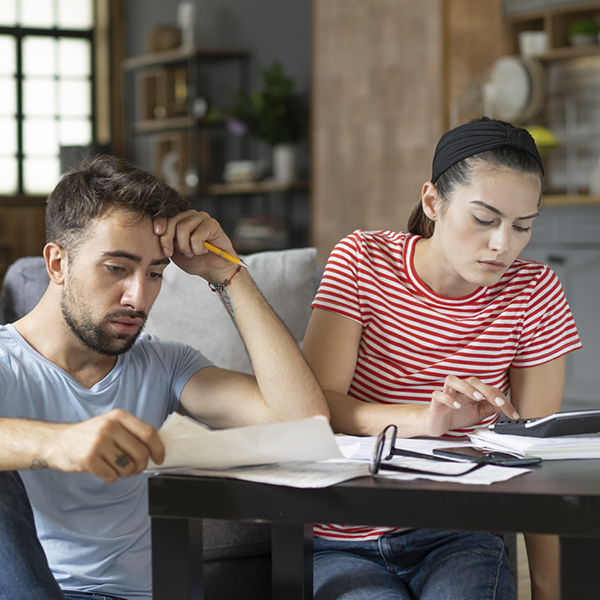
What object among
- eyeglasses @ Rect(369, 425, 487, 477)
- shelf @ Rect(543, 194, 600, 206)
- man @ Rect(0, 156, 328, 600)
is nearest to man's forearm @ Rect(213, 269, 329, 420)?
man @ Rect(0, 156, 328, 600)

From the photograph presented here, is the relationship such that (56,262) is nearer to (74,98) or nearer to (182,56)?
(182,56)

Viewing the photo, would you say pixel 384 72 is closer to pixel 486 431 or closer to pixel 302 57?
pixel 302 57

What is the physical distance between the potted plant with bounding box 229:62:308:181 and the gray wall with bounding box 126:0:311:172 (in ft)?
0.43

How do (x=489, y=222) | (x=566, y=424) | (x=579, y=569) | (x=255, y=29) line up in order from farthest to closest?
1. (x=255, y=29)
2. (x=489, y=222)
3. (x=566, y=424)
4. (x=579, y=569)

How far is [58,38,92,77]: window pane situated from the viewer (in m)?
7.15

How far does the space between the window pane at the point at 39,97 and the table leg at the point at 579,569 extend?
275 inches

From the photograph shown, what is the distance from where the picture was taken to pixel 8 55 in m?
6.91

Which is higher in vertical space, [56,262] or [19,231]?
[19,231]

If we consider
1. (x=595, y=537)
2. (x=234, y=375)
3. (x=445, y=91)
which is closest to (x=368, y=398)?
(x=234, y=375)

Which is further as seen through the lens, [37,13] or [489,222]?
[37,13]

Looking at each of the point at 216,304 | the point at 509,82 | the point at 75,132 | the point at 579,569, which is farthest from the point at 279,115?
the point at 579,569

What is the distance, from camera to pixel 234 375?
1376 millimetres

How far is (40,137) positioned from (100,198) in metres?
6.26

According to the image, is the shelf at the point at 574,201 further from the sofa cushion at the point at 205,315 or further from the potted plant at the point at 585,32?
the sofa cushion at the point at 205,315
